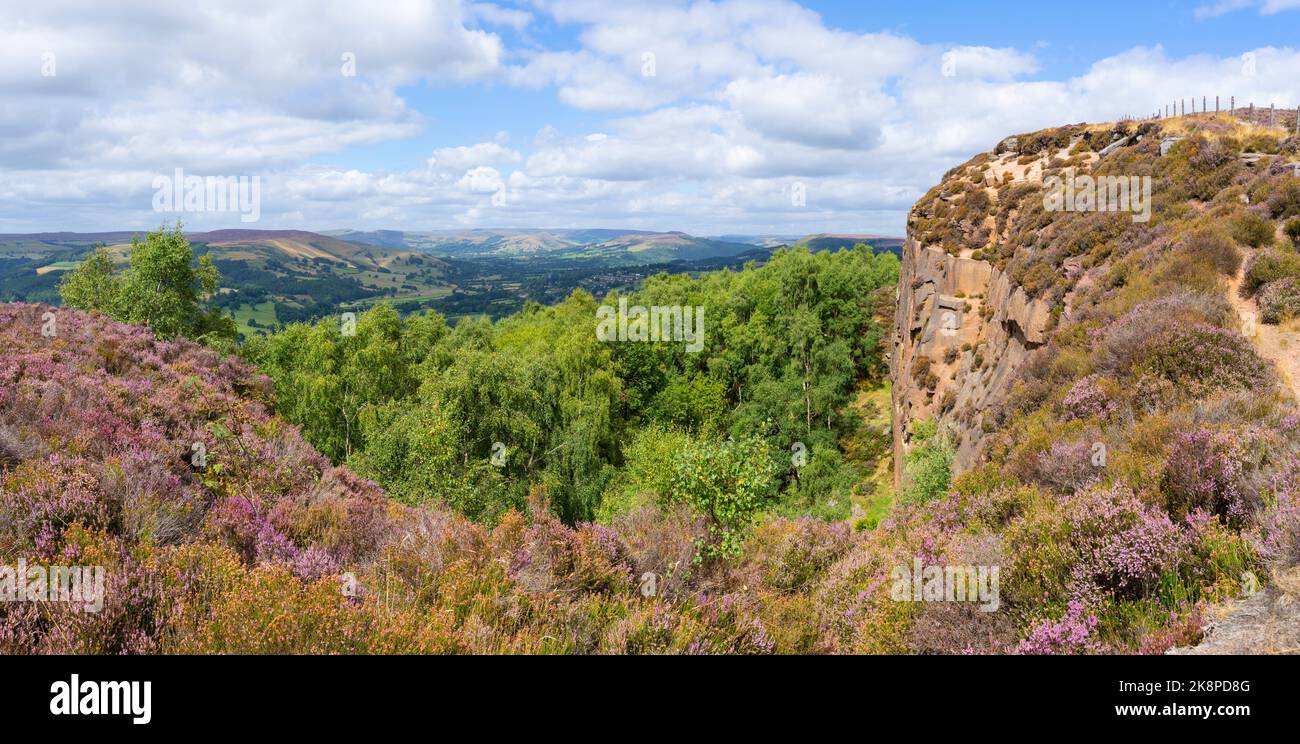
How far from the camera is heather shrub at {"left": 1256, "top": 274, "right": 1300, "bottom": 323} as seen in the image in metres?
11.4

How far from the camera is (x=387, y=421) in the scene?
76.9 ft

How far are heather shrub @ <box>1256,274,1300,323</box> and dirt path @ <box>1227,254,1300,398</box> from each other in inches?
6.1

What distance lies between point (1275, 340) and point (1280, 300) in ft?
4.05

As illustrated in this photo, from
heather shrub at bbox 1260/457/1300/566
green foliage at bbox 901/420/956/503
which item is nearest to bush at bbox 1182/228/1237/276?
green foliage at bbox 901/420/956/503

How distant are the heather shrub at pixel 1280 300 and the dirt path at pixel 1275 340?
0.16 metres

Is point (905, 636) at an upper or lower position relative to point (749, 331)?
lower

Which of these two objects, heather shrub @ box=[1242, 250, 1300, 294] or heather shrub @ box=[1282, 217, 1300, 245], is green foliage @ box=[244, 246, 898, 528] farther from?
heather shrub @ box=[1282, 217, 1300, 245]

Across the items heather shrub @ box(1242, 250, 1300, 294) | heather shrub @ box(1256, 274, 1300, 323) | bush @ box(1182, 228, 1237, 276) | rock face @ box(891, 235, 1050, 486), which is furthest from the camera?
rock face @ box(891, 235, 1050, 486)

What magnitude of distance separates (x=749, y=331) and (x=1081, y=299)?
1107 inches

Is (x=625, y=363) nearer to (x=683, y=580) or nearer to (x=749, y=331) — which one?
(x=749, y=331)

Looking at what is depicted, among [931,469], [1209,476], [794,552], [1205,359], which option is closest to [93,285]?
[794,552]

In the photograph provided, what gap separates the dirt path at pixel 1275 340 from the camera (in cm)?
998
